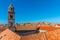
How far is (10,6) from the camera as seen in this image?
73.7 feet

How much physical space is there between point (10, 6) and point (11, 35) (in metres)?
16.6

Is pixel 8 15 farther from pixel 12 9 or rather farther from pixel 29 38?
pixel 29 38

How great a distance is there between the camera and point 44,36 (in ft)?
18.8

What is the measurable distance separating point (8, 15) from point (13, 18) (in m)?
1.02

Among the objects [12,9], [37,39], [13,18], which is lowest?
[37,39]

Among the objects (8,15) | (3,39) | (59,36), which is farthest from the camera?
(8,15)

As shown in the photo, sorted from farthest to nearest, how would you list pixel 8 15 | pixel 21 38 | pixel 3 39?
pixel 8 15 < pixel 3 39 < pixel 21 38

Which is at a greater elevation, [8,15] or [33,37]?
[8,15]

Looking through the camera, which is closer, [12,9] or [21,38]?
[21,38]

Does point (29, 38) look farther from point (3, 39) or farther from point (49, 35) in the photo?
point (3, 39)

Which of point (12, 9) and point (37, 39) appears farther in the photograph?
point (12, 9)

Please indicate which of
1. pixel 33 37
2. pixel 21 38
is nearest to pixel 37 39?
pixel 33 37

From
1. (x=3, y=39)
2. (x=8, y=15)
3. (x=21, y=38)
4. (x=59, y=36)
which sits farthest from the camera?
(x=8, y=15)

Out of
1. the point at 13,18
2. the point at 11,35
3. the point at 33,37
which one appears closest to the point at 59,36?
the point at 33,37
